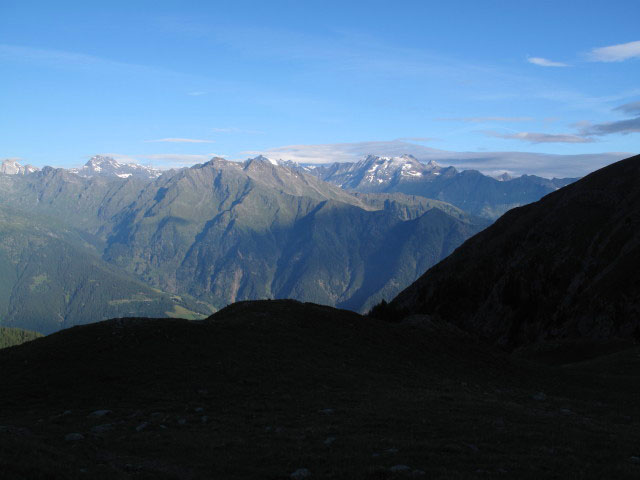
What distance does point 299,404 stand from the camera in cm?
2839

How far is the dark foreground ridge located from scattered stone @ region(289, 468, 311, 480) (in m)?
0.07

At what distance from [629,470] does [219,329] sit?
31226 mm

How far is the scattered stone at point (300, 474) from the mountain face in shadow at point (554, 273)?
7413 cm

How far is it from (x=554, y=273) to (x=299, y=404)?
10769cm

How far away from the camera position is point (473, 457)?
59.8 feet

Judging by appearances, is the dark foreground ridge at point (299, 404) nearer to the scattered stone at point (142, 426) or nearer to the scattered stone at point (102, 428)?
the scattered stone at point (102, 428)

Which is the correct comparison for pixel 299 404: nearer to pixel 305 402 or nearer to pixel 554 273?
pixel 305 402

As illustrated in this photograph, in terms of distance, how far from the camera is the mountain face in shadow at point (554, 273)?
297 ft

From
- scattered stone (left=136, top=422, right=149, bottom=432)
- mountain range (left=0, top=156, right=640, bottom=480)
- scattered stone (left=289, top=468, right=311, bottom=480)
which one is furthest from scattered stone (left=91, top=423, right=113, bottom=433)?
scattered stone (left=289, top=468, right=311, bottom=480)

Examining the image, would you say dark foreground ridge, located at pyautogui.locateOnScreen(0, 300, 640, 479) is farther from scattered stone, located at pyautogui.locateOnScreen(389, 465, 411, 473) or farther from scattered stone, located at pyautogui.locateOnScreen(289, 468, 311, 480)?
scattered stone, located at pyautogui.locateOnScreen(389, 465, 411, 473)

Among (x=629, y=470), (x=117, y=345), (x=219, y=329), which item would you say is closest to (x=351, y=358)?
(x=219, y=329)

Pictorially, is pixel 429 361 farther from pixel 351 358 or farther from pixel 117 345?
pixel 117 345

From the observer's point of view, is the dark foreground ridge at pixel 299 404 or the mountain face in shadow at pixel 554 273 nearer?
the dark foreground ridge at pixel 299 404

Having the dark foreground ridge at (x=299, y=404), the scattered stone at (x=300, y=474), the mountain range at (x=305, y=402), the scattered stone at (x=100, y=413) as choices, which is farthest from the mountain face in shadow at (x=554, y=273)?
the scattered stone at (x=300, y=474)
